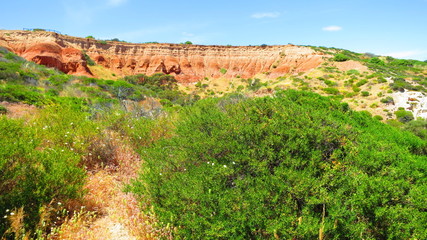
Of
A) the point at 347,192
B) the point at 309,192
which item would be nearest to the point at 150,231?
the point at 309,192

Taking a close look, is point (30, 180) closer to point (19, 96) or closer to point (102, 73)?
point (19, 96)

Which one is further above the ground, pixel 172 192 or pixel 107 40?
pixel 107 40

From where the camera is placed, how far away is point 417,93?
82.2 ft

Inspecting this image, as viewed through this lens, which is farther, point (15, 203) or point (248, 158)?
point (248, 158)

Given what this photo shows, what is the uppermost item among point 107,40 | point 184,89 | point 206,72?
point 107,40

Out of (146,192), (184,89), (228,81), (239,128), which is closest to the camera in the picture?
(146,192)

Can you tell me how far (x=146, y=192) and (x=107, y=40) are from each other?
58.2 metres

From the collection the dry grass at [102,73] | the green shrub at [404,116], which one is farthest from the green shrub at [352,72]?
the dry grass at [102,73]

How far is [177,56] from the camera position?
2222 inches

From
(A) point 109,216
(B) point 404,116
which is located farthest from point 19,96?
(B) point 404,116

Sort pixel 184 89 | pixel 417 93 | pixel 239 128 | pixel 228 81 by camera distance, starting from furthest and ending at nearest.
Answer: pixel 228 81, pixel 184 89, pixel 417 93, pixel 239 128

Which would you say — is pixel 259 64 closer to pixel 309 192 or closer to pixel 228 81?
pixel 228 81

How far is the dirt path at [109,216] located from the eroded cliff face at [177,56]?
137 feet

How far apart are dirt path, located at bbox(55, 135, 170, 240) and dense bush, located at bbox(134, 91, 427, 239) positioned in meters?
0.38
